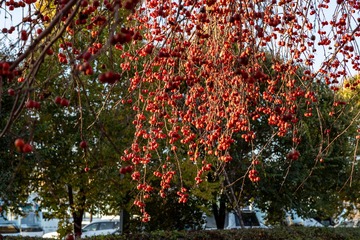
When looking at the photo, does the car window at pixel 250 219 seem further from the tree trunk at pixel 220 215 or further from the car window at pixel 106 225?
the car window at pixel 106 225

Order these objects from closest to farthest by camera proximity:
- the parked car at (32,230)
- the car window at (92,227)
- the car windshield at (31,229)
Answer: the car window at (92,227), the parked car at (32,230), the car windshield at (31,229)

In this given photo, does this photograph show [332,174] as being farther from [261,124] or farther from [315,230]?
[315,230]

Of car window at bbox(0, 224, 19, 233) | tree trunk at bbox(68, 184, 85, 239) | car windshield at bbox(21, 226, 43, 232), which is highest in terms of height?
car windshield at bbox(21, 226, 43, 232)

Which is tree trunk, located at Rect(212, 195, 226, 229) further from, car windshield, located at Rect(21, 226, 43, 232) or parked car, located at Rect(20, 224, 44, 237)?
car windshield, located at Rect(21, 226, 43, 232)

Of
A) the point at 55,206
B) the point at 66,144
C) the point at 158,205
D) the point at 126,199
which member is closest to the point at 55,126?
the point at 66,144

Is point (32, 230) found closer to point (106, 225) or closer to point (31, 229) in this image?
point (31, 229)

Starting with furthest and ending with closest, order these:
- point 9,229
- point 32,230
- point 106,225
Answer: point 32,230 → point 9,229 → point 106,225

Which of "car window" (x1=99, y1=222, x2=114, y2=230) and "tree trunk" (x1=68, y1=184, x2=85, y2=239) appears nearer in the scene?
"tree trunk" (x1=68, y1=184, x2=85, y2=239)

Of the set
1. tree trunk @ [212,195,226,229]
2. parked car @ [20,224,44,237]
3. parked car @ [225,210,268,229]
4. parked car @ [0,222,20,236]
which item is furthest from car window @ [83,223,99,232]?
tree trunk @ [212,195,226,229]

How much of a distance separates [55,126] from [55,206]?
5.47ft

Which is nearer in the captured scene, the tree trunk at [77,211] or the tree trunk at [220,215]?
the tree trunk at [77,211]

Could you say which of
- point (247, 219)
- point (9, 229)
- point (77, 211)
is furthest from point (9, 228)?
point (77, 211)

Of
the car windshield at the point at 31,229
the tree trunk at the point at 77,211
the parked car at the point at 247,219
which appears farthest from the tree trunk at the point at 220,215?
the car windshield at the point at 31,229

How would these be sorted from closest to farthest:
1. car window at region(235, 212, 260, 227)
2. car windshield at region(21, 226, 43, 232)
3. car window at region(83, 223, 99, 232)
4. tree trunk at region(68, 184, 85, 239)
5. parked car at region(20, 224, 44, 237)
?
tree trunk at region(68, 184, 85, 239), car window at region(235, 212, 260, 227), car window at region(83, 223, 99, 232), parked car at region(20, 224, 44, 237), car windshield at region(21, 226, 43, 232)
